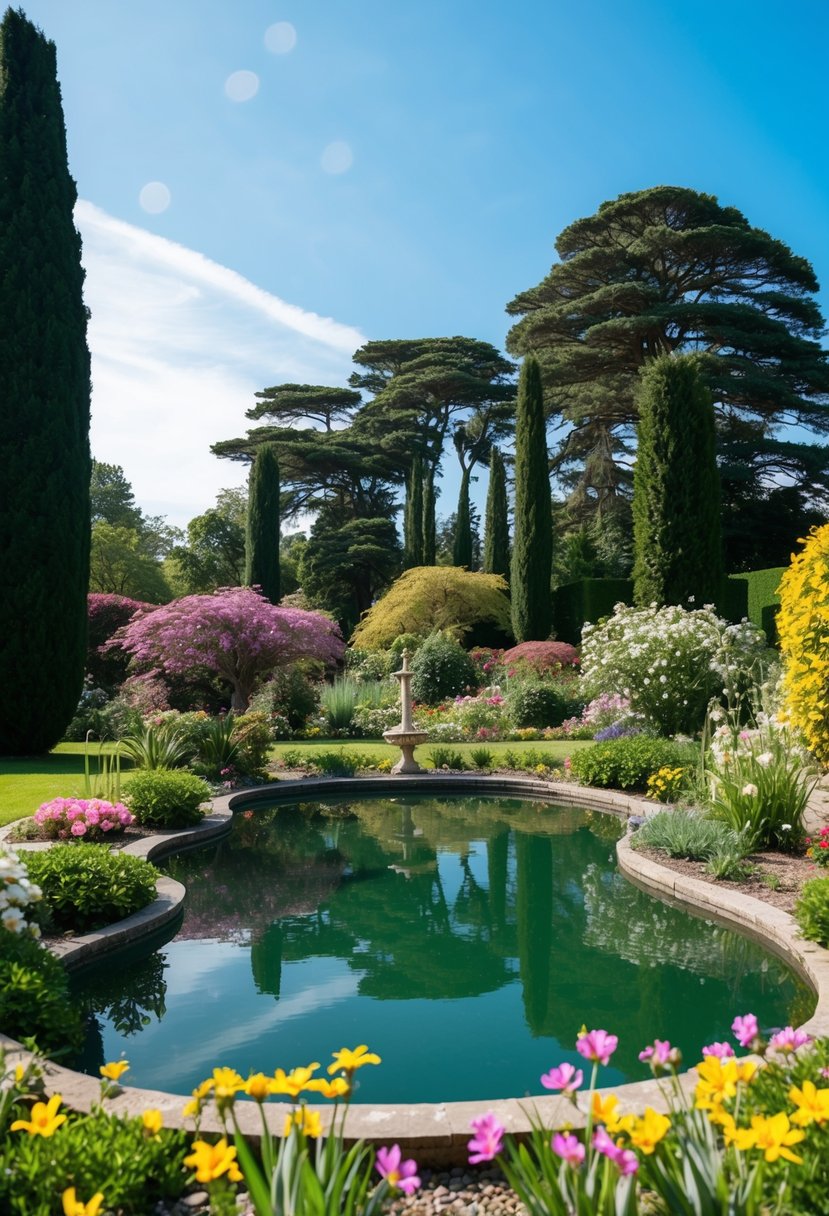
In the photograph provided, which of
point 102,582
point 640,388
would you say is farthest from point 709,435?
point 102,582

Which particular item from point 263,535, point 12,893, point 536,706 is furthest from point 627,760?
point 263,535

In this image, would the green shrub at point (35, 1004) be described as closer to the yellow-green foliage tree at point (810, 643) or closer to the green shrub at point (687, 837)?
the green shrub at point (687, 837)

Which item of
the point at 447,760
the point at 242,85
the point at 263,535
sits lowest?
the point at 447,760

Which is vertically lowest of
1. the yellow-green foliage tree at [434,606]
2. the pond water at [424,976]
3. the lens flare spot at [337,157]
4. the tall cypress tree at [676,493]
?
the pond water at [424,976]

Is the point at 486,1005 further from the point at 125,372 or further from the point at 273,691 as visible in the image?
the point at 273,691

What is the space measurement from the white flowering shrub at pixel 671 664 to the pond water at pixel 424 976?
3.66 m

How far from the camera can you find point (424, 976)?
15.4 ft

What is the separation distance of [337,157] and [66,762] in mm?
8417

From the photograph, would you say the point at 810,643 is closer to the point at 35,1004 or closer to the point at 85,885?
the point at 85,885

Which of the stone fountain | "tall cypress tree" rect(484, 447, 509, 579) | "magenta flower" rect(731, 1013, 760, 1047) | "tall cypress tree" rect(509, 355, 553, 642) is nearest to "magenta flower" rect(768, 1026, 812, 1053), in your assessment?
"magenta flower" rect(731, 1013, 760, 1047)

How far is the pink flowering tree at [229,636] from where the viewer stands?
48.4ft

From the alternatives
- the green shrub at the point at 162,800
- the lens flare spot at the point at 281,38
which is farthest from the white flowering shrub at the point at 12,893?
the lens flare spot at the point at 281,38

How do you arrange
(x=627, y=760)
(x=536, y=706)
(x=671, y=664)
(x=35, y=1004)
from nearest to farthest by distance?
(x=35, y=1004) < (x=627, y=760) < (x=671, y=664) < (x=536, y=706)

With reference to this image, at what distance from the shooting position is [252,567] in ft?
81.4
